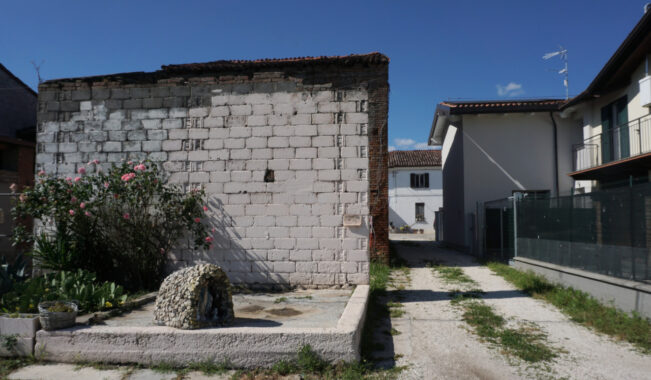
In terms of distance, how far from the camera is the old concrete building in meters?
7.11

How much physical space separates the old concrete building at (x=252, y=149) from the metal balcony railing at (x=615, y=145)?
29.7 feet

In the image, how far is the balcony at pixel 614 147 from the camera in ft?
38.0

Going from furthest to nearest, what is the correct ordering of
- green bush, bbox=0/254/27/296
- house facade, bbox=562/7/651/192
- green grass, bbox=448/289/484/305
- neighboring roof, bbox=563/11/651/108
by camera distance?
house facade, bbox=562/7/651/192 < neighboring roof, bbox=563/11/651/108 < green grass, bbox=448/289/484/305 < green bush, bbox=0/254/27/296

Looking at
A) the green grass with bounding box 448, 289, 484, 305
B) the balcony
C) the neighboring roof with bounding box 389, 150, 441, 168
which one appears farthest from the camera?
the neighboring roof with bounding box 389, 150, 441, 168

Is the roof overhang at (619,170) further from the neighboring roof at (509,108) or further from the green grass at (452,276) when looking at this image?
the green grass at (452,276)

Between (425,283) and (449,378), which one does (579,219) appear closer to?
(425,283)

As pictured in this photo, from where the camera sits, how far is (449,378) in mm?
4125

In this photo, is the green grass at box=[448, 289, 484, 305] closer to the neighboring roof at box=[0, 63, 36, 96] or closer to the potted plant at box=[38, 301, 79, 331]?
the potted plant at box=[38, 301, 79, 331]

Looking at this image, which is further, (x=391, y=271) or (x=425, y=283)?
(x=391, y=271)

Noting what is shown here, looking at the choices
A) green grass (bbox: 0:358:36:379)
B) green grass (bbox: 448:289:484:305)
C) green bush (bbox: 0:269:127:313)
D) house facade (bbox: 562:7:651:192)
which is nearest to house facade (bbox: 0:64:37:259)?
green bush (bbox: 0:269:127:313)

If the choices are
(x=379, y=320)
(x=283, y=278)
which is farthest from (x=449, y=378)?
(x=283, y=278)

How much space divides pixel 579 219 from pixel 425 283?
336 cm

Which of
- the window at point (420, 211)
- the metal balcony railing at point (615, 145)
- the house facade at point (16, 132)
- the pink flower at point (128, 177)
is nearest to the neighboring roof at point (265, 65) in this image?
the pink flower at point (128, 177)

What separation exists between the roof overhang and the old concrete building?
28.3 ft
